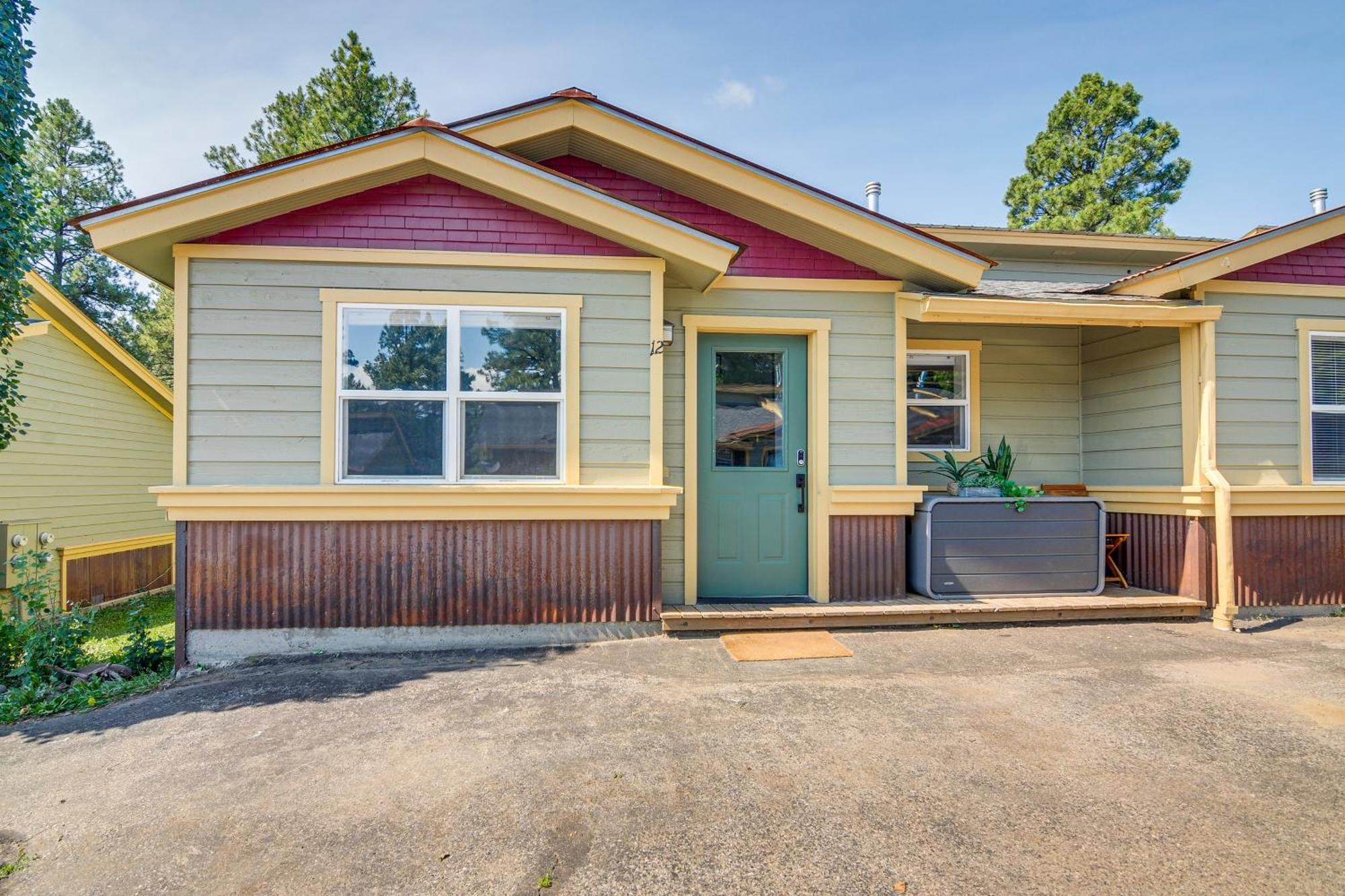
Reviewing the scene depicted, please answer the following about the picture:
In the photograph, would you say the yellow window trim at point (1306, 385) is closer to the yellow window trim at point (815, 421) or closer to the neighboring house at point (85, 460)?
the yellow window trim at point (815, 421)

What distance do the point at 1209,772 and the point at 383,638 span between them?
471 cm

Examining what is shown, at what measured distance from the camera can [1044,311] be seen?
5555mm

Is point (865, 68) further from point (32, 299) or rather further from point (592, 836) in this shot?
point (32, 299)

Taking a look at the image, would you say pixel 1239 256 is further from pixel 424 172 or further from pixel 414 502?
pixel 414 502

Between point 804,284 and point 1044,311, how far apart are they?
2050mm

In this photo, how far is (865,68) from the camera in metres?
9.09

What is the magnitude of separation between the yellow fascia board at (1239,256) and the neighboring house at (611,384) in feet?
0.09

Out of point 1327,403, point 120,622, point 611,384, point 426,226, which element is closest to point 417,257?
point 426,226

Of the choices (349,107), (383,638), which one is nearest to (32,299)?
(383,638)

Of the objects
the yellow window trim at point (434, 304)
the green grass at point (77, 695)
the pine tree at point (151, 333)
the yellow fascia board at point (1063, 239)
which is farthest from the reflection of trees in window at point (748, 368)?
the pine tree at point (151, 333)

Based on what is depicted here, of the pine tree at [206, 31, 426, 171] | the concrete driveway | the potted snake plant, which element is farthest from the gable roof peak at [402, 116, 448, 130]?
the pine tree at [206, 31, 426, 171]

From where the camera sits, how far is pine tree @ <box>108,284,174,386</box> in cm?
2155

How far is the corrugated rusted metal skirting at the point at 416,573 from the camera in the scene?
4551 millimetres

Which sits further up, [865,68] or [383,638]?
[865,68]
